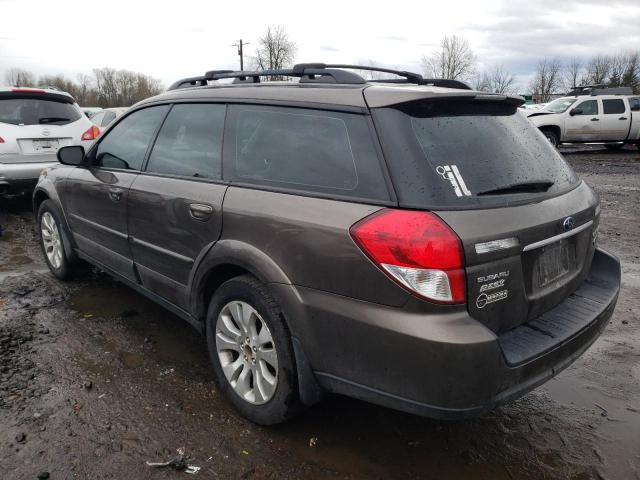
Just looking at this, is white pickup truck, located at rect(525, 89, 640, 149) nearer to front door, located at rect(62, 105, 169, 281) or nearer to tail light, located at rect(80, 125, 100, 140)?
tail light, located at rect(80, 125, 100, 140)

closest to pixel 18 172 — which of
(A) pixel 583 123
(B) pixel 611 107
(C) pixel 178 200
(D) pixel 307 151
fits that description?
(C) pixel 178 200

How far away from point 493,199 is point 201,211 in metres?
1.53

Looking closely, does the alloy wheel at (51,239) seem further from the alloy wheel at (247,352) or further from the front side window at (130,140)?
the alloy wheel at (247,352)

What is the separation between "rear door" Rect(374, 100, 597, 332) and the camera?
6.78 ft

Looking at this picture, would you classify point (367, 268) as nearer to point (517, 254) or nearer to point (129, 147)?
point (517, 254)

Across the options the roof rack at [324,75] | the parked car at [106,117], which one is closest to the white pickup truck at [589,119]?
the parked car at [106,117]

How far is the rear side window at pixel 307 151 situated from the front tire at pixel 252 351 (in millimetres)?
558

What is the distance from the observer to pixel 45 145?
7207 millimetres

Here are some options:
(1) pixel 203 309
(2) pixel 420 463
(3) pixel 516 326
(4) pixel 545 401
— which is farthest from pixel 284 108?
(4) pixel 545 401

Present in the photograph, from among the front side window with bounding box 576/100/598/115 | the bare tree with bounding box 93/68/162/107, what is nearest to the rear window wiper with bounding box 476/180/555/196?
the front side window with bounding box 576/100/598/115

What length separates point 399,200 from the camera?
208 centimetres

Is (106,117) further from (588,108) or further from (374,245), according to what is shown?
(588,108)

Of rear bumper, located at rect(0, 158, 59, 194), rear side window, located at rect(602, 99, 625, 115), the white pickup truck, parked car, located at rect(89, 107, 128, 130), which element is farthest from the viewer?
rear side window, located at rect(602, 99, 625, 115)

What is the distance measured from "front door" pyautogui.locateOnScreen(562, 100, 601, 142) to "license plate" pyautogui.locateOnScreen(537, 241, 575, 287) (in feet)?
53.3
